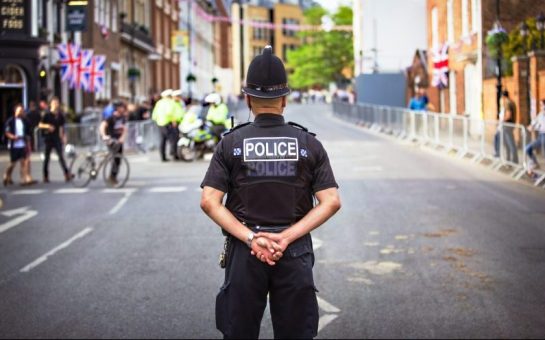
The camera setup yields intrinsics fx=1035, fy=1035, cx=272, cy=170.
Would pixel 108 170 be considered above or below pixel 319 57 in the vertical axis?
below

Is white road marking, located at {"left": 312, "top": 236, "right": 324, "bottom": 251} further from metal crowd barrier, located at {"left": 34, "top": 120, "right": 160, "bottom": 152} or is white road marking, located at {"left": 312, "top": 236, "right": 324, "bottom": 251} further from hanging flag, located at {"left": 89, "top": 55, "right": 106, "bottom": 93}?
hanging flag, located at {"left": 89, "top": 55, "right": 106, "bottom": 93}

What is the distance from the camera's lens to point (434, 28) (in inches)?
311

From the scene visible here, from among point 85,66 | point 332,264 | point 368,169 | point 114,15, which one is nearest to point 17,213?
point 332,264

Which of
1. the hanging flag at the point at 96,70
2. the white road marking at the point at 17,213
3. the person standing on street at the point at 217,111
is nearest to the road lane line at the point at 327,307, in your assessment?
the white road marking at the point at 17,213

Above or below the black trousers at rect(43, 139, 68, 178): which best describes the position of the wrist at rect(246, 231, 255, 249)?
below

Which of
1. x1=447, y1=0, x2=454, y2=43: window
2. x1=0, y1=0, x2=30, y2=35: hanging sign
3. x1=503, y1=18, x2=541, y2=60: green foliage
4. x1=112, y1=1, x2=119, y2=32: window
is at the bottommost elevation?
x1=503, y1=18, x2=541, y2=60: green foliage

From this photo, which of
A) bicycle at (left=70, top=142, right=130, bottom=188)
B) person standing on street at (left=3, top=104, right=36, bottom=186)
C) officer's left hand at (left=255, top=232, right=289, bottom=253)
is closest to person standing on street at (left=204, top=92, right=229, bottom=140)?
bicycle at (left=70, top=142, right=130, bottom=188)

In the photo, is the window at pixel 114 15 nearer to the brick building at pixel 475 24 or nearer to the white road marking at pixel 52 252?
the white road marking at pixel 52 252

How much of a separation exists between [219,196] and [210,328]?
5717 millimetres

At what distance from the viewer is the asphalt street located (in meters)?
9.92

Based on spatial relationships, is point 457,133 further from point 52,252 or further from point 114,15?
point 114,15

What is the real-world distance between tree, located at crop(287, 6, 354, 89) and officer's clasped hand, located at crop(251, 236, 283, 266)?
147ft

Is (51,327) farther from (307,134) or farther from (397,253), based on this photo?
(307,134)

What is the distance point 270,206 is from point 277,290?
0.43m
